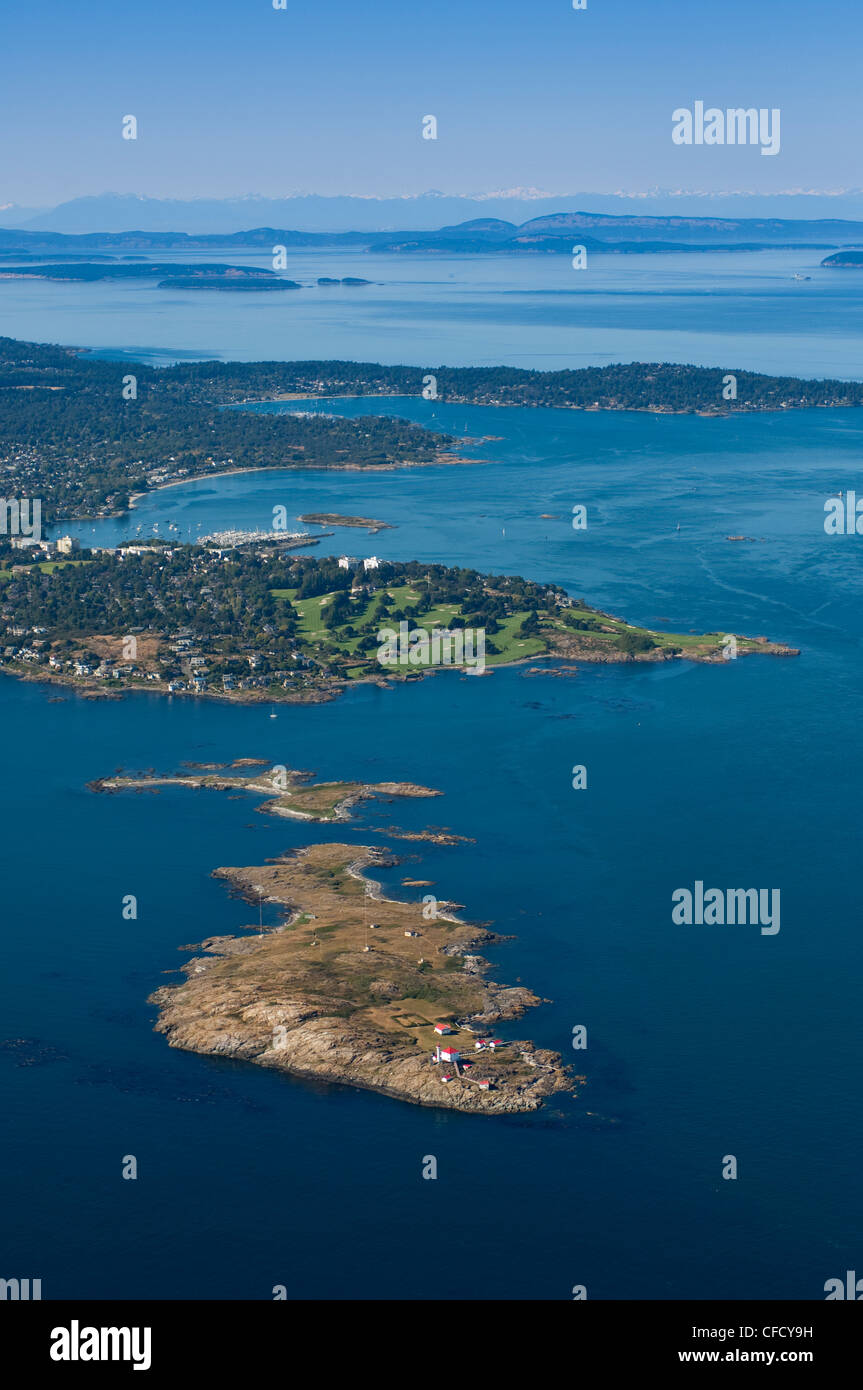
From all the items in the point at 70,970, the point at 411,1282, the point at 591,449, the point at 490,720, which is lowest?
the point at 411,1282

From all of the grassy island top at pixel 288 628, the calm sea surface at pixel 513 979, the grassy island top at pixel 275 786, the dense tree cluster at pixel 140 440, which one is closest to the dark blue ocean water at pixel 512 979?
the calm sea surface at pixel 513 979

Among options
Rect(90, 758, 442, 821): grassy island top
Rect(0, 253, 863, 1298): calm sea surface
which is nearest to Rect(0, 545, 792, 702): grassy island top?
Rect(0, 253, 863, 1298): calm sea surface

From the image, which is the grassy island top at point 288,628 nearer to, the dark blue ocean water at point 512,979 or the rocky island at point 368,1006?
the dark blue ocean water at point 512,979

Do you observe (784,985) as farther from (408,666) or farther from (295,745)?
(408,666)

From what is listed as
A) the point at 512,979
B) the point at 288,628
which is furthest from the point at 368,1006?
the point at 288,628

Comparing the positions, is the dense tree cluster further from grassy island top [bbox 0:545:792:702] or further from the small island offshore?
the small island offshore

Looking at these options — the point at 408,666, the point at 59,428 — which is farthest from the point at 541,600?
the point at 59,428

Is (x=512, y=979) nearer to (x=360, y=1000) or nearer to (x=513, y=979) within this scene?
(x=513, y=979)
